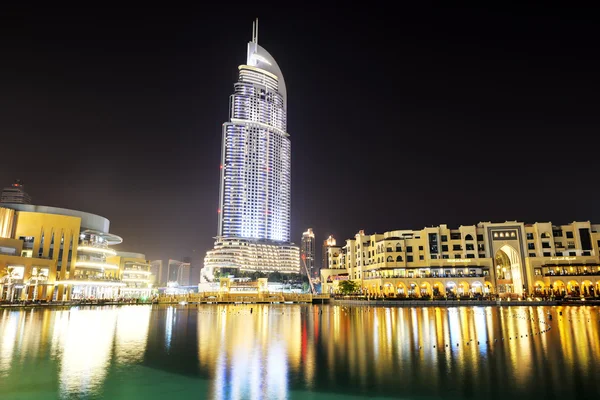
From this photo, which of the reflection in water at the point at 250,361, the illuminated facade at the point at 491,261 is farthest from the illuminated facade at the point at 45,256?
the illuminated facade at the point at 491,261

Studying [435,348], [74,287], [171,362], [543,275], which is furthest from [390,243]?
[171,362]

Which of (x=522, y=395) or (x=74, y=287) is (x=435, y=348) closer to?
(x=522, y=395)

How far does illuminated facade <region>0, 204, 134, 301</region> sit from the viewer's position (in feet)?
243

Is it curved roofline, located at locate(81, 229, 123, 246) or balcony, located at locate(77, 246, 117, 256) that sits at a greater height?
curved roofline, located at locate(81, 229, 123, 246)

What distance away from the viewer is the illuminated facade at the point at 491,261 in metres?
94.2

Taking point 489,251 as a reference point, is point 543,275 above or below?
below

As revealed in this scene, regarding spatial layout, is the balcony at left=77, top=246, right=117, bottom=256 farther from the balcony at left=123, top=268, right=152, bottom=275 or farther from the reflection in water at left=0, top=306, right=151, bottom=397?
the reflection in water at left=0, top=306, right=151, bottom=397

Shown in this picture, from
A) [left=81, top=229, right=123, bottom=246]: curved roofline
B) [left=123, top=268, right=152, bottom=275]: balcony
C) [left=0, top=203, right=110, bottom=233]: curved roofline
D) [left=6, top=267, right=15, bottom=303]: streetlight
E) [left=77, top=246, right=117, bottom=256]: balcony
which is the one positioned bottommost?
[left=6, top=267, right=15, bottom=303]: streetlight

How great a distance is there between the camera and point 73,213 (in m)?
95.9

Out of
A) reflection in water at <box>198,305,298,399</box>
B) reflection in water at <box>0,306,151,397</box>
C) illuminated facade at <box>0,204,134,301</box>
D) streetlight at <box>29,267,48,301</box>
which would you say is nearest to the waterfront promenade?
streetlight at <box>29,267,48,301</box>

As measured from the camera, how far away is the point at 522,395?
13.9 meters

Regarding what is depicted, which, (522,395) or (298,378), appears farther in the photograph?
(298,378)

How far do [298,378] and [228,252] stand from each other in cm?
18478

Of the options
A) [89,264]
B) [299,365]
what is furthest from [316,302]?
[299,365]
